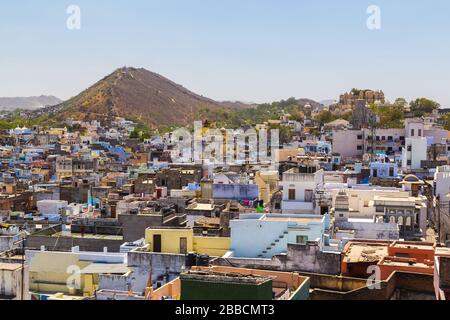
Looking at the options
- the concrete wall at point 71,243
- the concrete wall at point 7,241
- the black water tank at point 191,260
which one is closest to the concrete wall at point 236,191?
the concrete wall at point 71,243

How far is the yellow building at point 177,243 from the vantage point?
1748 centimetres

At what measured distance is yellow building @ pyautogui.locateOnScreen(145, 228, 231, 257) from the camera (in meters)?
17.5

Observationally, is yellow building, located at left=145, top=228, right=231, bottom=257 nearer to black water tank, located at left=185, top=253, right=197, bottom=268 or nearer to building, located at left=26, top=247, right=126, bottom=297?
building, located at left=26, top=247, right=126, bottom=297

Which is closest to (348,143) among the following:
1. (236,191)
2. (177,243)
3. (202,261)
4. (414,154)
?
(414,154)

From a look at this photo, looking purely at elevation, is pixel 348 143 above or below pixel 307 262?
above

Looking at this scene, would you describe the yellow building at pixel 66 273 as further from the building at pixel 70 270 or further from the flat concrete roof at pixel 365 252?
the flat concrete roof at pixel 365 252

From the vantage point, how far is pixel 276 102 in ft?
397

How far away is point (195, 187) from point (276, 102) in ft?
301

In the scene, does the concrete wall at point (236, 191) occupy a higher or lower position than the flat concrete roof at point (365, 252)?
higher

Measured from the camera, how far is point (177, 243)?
17.5 meters

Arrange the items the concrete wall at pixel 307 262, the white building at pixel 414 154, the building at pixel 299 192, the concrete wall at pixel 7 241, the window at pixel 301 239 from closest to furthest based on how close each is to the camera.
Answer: the concrete wall at pixel 307 262 → the window at pixel 301 239 → the concrete wall at pixel 7 241 → the building at pixel 299 192 → the white building at pixel 414 154

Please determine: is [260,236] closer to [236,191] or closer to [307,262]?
[307,262]
